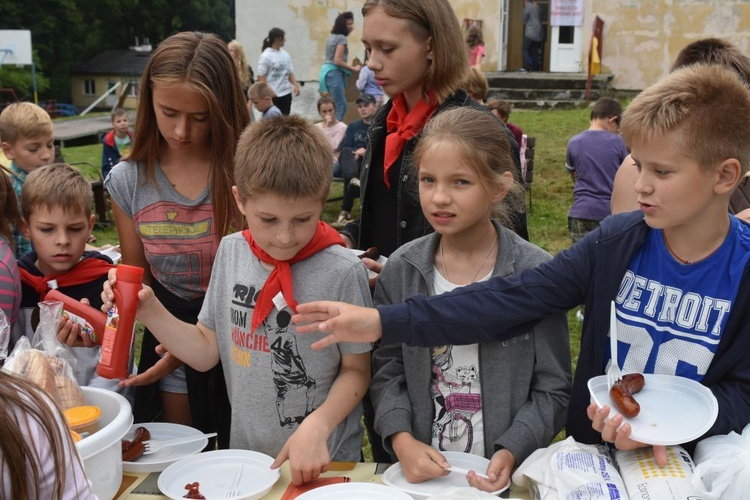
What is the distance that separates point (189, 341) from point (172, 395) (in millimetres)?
537

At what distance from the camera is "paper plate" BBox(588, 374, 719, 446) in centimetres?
159

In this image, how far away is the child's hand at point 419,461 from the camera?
71.7 inches

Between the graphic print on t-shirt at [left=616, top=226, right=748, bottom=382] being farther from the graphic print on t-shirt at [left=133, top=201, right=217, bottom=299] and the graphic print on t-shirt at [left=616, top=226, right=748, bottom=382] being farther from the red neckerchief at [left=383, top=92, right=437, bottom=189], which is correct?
the graphic print on t-shirt at [left=133, top=201, right=217, bottom=299]

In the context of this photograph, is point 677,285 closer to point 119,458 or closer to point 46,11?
point 119,458

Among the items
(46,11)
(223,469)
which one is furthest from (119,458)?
(46,11)

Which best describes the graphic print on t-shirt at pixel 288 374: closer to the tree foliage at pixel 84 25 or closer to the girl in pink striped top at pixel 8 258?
the girl in pink striped top at pixel 8 258

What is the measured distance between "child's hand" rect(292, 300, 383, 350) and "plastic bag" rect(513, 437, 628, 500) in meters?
0.48

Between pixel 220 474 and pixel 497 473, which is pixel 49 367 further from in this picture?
pixel 497 473

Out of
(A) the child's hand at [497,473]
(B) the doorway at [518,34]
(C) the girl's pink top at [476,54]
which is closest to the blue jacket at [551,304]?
(A) the child's hand at [497,473]

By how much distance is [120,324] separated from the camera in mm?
1875

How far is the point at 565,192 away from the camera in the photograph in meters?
9.34

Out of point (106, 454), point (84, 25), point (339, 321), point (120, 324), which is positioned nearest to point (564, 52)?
point (339, 321)

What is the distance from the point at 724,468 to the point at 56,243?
199cm

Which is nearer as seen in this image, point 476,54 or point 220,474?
point 220,474
